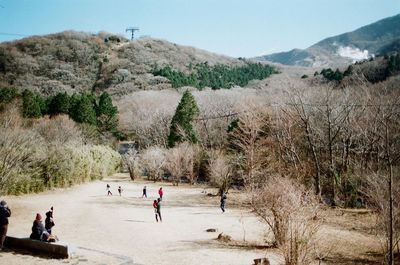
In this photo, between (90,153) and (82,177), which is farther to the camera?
(90,153)

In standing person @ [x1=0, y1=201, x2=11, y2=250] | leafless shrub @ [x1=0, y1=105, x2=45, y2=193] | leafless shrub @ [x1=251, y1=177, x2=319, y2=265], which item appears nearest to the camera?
leafless shrub @ [x1=251, y1=177, x2=319, y2=265]

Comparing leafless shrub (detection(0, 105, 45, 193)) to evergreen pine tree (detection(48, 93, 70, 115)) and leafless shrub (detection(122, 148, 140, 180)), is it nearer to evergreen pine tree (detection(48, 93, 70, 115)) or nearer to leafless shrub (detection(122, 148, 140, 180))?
leafless shrub (detection(122, 148, 140, 180))

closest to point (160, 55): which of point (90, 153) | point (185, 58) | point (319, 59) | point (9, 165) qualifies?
point (185, 58)

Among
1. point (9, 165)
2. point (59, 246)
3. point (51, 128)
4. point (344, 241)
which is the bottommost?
point (344, 241)

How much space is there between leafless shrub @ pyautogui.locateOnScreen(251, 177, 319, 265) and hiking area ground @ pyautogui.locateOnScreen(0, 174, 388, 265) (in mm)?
1595

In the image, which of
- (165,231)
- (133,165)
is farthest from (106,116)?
(165,231)

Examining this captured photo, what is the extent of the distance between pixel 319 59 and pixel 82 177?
137 m

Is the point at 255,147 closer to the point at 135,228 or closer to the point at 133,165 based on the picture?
the point at 133,165

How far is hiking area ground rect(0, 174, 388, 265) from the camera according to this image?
13.7 metres

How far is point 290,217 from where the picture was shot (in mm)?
12281

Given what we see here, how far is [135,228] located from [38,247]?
23.5ft

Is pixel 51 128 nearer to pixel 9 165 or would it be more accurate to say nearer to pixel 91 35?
pixel 9 165

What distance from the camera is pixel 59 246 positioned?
11.8 metres

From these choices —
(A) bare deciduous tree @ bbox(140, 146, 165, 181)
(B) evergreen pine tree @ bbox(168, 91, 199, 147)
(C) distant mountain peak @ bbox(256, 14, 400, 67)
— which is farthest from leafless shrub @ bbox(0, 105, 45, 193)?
(C) distant mountain peak @ bbox(256, 14, 400, 67)
